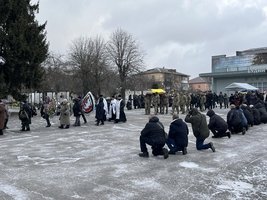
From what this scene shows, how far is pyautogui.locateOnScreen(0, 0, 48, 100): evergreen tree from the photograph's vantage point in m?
29.3

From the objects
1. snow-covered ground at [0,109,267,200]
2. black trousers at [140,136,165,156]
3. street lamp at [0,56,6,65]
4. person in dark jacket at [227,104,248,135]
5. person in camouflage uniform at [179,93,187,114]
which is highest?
street lamp at [0,56,6,65]

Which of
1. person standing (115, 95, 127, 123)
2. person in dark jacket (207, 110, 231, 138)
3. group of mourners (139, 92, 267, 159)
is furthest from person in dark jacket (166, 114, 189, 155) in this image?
person standing (115, 95, 127, 123)

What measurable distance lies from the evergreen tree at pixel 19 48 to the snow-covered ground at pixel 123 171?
15105 millimetres

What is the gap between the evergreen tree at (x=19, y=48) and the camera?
2931cm

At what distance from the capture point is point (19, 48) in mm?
29453

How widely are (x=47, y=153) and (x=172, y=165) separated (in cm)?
434

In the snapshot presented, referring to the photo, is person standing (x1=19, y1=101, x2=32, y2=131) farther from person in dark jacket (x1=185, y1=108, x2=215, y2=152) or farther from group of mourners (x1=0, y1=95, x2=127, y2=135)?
person in dark jacket (x1=185, y1=108, x2=215, y2=152)

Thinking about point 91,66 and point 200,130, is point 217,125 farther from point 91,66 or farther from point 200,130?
point 91,66

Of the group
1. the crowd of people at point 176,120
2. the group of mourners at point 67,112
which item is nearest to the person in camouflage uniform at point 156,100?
the crowd of people at point 176,120

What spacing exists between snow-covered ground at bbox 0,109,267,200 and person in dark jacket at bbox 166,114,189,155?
0.27 metres

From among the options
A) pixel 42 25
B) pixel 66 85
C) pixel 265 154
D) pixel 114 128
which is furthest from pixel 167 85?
pixel 265 154

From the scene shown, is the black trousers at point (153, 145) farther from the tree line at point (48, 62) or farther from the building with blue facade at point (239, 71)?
the building with blue facade at point (239, 71)

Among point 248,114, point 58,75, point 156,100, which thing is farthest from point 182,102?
Result: point 58,75

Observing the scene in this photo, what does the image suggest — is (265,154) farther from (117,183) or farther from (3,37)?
(3,37)
